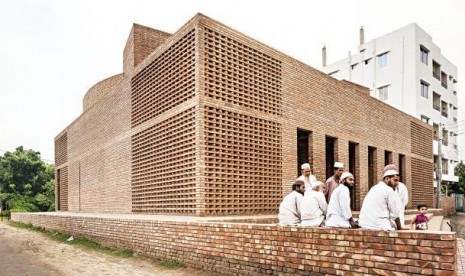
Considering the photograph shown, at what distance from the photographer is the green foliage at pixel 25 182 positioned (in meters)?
40.8

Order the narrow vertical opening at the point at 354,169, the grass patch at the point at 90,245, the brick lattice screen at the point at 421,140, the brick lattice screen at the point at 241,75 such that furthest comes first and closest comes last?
the brick lattice screen at the point at 421,140
the narrow vertical opening at the point at 354,169
the brick lattice screen at the point at 241,75
the grass patch at the point at 90,245

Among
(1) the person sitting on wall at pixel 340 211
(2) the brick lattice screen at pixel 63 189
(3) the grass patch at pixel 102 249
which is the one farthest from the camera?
(2) the brick lattice screen at pixel 63 189

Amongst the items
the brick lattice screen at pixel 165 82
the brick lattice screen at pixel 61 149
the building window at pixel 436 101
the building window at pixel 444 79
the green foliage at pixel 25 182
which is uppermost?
the building window at pixel 444 79

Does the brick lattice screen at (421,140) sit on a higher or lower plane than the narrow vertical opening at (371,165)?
higher

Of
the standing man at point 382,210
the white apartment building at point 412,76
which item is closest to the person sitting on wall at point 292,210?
the standing man at point 382,210

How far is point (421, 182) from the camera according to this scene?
2122cm

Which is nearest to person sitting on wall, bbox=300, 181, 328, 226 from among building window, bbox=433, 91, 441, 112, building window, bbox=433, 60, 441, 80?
building window, bbox=433, 91, 441, 112

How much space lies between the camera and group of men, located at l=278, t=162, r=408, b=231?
4.48 metres

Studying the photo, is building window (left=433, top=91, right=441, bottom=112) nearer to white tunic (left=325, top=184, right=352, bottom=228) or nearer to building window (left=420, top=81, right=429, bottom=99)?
building window (left=420, top=81, right=429, bottom=99)

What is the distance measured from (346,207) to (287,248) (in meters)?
1.11

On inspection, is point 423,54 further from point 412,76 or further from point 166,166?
point 166,166

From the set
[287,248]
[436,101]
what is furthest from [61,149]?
[436,101]

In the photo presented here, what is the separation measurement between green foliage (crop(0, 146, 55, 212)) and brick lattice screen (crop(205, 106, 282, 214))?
A: 120 feet

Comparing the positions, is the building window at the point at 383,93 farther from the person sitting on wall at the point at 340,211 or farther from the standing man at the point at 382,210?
the standing man at the point at 382,210
